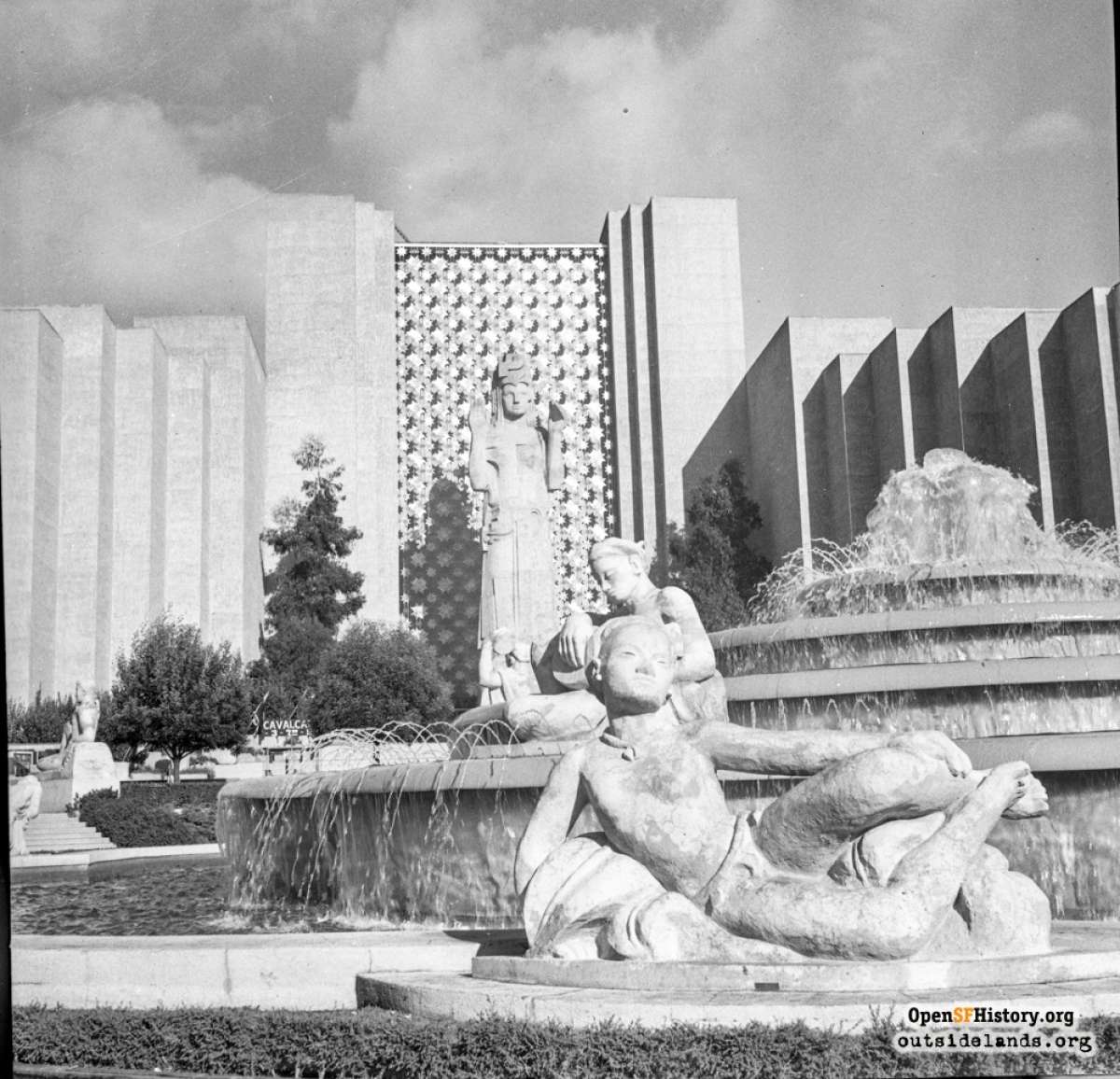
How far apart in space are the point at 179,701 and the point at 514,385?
41.5ft

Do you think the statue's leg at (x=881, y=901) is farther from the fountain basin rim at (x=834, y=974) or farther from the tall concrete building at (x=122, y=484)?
the tall concrete building at (x=122, y=484)

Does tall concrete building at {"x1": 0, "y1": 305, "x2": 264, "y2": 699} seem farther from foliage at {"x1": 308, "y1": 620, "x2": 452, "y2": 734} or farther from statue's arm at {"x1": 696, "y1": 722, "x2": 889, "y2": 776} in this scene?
statue's arm at {"x1": 696, "y1": 722, "x2": 889, "y2": 776}

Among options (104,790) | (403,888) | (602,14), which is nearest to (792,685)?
(403,888)

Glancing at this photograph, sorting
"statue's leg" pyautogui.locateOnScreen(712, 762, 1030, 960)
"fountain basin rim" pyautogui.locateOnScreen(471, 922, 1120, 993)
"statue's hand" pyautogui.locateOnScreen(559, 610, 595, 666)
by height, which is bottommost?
"fountain basin rim" pyautogui.locateOnScreen(471, 922, 1120, 993)

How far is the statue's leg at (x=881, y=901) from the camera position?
10.9ft

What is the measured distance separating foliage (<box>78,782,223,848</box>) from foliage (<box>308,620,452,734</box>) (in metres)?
8.79

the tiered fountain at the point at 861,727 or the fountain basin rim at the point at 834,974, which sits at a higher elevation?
the tiered fountain at the point at 861,727

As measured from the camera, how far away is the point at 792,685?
781cm

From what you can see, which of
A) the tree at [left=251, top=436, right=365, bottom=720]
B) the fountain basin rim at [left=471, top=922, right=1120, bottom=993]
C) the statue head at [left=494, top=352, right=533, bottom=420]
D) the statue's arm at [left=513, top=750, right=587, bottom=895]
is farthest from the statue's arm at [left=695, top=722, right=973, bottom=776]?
the tree at [left=251, top=436, right=365, bottom=720]

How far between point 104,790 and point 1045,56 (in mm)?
16259

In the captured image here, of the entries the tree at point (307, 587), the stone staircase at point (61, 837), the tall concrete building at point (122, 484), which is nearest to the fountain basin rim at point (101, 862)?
the stone staircase at point (61, 837)

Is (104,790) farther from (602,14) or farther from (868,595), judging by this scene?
(602,14)

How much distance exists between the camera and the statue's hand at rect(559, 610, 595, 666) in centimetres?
795

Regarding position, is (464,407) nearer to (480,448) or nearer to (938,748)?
(480,448)
